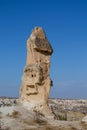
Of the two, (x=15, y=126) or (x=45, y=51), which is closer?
(x=15, y=126)

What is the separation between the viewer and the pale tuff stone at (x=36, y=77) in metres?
38.8

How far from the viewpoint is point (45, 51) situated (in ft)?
133

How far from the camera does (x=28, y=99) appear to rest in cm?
3928

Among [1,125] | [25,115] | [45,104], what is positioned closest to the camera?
[1,125]

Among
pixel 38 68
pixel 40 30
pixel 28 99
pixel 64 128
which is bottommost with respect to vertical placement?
pixel 64 128

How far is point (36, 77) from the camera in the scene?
3897 centimetres

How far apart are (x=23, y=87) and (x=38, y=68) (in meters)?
2.72

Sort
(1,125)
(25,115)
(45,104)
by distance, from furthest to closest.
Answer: (45,104) → (25,115) → (1,125)

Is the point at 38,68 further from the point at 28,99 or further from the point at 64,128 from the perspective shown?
the point at 64,128

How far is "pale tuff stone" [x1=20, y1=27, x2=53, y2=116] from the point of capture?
38812 millimetres

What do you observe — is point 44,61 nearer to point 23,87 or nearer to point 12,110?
point 23,87

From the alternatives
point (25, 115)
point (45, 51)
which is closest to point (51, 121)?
point (25, 115)

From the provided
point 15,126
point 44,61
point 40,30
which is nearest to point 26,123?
point 15,126

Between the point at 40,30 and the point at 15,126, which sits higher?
the point at 40,30
